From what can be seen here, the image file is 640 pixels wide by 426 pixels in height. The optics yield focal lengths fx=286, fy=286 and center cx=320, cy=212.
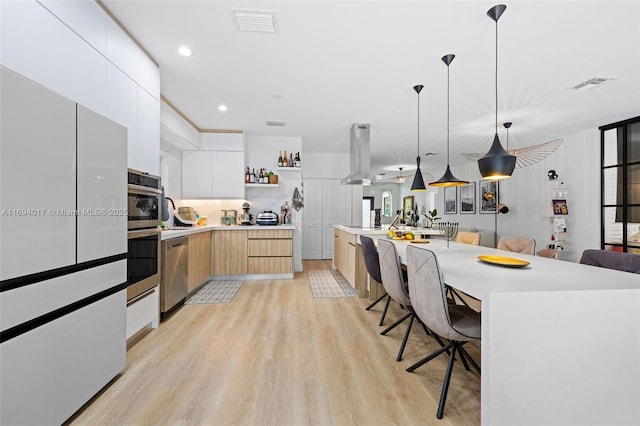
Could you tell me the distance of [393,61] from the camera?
8.90ft

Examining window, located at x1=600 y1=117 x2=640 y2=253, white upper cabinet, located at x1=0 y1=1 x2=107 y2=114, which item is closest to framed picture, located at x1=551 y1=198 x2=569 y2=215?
window, located at x1=600 y1=117 x2=640 y2=253

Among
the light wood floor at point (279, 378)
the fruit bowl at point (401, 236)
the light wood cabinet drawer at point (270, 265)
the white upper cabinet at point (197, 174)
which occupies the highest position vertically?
the white upper cabinet at point (197, 174)

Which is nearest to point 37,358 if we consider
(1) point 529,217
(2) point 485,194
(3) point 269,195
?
(3) point 269,195

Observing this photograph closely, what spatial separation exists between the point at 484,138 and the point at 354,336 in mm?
4670

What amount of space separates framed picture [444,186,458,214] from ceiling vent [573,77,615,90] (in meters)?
5.64

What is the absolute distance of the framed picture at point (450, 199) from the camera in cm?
889

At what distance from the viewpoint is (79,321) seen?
1507 millimetres

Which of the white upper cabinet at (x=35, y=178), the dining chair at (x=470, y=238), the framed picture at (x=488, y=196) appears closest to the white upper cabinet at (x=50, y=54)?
the white upper cabinet at (x=35, y=178)

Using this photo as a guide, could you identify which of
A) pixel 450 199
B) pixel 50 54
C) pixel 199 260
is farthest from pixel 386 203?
pixel 50 54

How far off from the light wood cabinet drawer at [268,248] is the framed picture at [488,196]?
17.7 feet

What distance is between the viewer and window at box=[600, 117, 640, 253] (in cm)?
426

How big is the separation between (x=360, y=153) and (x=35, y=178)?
4.11 meters

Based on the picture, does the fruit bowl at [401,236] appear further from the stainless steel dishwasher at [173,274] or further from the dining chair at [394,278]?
the stainless steel dishwasher at [173,274]

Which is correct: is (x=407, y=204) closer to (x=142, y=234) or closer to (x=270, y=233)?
(x=270, y=233)
